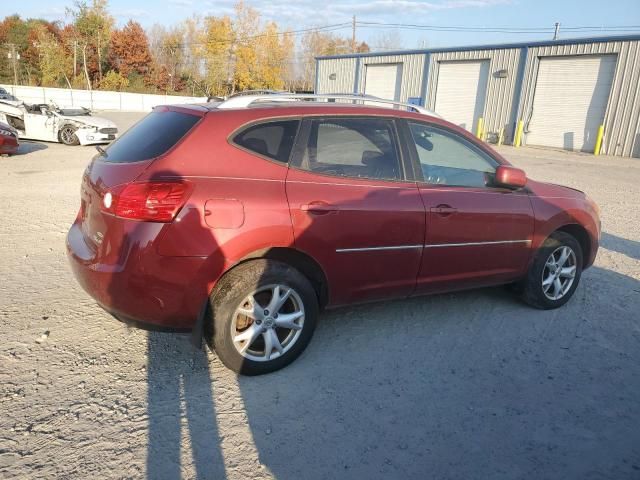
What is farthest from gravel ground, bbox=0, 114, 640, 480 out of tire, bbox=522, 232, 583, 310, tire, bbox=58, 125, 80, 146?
tire, bbox=58, 125, 80, 146

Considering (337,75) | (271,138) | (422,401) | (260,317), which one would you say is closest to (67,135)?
(271,138)

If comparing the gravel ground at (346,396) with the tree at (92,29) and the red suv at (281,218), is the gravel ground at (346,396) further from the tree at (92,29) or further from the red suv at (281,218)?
the tree at (92,29)

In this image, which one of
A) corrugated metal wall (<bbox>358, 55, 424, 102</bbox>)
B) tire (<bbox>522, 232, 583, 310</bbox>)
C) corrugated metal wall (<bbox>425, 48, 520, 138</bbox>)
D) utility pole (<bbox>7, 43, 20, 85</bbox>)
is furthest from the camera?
utility pole (<bbox>7, 43, 20, 85</bbox>)

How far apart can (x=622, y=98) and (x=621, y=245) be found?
17.5 metres

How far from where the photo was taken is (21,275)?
4.80 m

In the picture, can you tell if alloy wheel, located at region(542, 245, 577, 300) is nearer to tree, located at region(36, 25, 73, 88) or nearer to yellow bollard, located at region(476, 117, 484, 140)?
yellow bollard, located at region(476, 117, 484, 140)

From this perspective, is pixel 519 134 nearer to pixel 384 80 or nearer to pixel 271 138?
pixel 384 80

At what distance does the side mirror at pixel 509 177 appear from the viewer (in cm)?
394

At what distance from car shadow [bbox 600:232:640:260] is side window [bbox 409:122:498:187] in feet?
11.4

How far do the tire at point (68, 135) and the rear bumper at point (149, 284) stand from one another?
15.0 meters

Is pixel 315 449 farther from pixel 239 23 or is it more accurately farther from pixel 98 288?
pixel 239 23

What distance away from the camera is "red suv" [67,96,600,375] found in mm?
2904

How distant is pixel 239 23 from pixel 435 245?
210 feet

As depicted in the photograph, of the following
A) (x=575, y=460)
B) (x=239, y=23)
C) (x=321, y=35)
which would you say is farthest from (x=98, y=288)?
(x=321, y=35)
